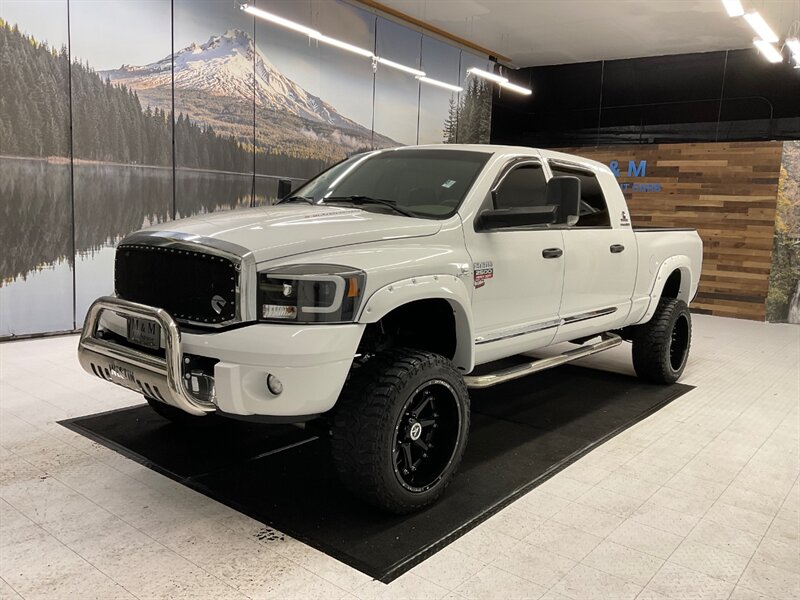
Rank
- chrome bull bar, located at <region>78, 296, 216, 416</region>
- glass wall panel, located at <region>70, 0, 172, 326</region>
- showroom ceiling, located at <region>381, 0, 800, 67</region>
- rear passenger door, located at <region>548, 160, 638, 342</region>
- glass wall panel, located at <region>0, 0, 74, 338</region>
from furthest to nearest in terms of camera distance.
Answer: showroom ceiling, located at <region>381, 0, 800, 67</region> < glass wall panel, located at <region>70, 0, 172, 326</region> < glass wall panel, located at <region>0, 0, 74, 338</region> < rear passenger door, located at <region>548, 160, 638, 342</region> < chrome bull bar, located at <region>78, 296, 216, 416</region>

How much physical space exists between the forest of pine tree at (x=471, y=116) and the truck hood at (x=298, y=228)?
9153mm

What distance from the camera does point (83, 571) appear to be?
2371 millimetres

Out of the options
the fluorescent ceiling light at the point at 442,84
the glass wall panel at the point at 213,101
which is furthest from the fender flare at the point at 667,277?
the fluorescent ceiling light at the point at 442,84

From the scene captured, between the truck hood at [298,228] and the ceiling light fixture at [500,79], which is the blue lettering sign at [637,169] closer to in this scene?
the ceiling light fixture at [500,79]

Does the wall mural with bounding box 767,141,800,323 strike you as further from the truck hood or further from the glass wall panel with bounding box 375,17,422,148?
the truck hood

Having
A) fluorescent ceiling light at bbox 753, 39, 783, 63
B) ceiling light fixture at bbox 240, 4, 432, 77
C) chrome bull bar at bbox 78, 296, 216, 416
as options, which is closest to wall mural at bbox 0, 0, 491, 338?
ceiling light fixture at bbox 240, 4, 432, 77

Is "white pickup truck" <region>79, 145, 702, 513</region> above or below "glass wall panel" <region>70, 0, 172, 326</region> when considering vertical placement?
below

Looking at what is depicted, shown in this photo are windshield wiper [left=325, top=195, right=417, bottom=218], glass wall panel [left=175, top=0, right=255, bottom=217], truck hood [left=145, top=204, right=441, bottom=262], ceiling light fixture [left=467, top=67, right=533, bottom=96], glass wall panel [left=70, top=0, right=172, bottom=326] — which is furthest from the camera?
ceiling light fixture [left=467, top=67, right=533, bottom=96]

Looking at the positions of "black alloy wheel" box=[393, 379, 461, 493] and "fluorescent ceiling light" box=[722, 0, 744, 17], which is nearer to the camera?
"black alloy wheel" box=[393, 379, 461, 493]

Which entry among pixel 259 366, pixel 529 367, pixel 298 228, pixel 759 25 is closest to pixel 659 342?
pixel 529 367

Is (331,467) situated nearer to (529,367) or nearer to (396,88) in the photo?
(529,367)

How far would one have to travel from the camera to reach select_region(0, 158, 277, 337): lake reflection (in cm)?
632

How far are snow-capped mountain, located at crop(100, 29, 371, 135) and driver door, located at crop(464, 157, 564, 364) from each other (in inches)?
200

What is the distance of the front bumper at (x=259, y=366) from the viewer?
94.5 inches
